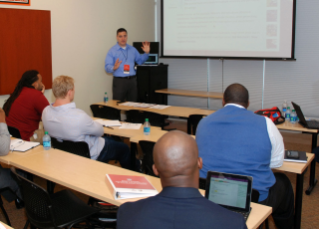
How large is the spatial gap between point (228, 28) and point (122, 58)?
2184 millimetres

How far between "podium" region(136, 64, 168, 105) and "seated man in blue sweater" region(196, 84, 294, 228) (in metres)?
4.73

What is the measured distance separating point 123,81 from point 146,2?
2.30 m

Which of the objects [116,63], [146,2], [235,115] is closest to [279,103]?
[116,63]

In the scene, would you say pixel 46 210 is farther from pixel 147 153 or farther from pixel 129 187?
pixel 147 153

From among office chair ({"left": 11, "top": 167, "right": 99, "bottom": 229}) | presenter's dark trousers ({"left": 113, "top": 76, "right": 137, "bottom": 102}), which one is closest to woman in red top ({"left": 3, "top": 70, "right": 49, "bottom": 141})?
office chair ({"left": 11, "top": 167, "right": 99, "bottom": 229})

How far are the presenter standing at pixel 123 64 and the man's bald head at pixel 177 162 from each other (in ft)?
17.2

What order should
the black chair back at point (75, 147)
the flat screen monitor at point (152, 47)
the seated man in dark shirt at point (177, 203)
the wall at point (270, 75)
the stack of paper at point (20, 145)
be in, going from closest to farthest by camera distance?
the seated man in dark shirt at point (177, 203) < the stack of paper at point (20, 145) < the black chair back at point (75, 147) < the wall at point (270, 75) < the flat screen monitor at point (152, 47)

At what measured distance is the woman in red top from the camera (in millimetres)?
3939

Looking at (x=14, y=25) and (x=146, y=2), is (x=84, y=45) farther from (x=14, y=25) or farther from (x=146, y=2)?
(x=146, y=2)

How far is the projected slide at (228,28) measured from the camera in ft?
20.2

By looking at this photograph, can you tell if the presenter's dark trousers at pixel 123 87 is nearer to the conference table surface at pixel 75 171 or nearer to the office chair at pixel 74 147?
the office chair at pixel 74 147

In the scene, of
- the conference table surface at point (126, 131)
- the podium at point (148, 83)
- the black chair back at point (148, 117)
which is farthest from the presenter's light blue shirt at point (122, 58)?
the conference table surface at point (126, 131)

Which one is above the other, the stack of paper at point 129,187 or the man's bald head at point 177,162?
the man's bald head at point 177,162

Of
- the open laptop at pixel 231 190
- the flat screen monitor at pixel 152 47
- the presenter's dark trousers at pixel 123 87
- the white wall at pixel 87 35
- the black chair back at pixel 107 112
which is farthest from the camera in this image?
the flat screen monitor at pixel 152 47
